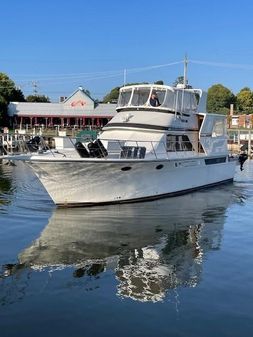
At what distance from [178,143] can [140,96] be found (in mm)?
2679

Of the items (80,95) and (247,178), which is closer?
(247,178)

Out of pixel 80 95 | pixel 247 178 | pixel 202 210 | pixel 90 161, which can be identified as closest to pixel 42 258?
pixel 90 161

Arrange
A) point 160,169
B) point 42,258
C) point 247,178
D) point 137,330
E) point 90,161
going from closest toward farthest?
point 137,330 < point 42,258 < point 90,161 < point 160,169 < point 247,178

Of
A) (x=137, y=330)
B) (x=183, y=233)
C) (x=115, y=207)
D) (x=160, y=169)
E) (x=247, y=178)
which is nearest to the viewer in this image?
(x=137, y=330)

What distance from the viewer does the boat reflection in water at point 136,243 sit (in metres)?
9.41

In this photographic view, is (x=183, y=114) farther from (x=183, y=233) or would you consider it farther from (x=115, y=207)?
(x=183, y=233)

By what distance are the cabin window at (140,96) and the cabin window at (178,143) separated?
6.98 feet

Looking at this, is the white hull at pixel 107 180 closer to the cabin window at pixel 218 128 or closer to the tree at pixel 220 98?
the cabin window at pixel 218 128

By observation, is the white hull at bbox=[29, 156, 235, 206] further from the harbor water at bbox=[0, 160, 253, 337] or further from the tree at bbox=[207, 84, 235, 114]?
the tree at bbox=[207, 84, 235, 114]

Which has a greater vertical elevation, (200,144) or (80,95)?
Answer: (80,95)

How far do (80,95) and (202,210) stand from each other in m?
67.2

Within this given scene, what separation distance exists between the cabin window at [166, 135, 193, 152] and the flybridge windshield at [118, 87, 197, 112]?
3.96 feet

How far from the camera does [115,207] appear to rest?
663 inches

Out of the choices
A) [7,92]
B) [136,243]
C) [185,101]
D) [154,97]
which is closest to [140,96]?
[154,97]
